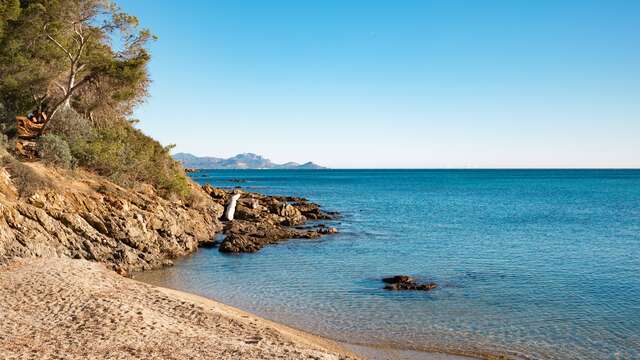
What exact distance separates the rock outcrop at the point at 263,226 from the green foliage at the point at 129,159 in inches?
224

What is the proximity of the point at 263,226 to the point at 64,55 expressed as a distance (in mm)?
17886

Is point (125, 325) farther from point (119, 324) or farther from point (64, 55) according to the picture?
point (64, 55)

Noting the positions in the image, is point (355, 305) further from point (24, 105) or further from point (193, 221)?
point (24, 105)

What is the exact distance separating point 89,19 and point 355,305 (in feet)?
79.7

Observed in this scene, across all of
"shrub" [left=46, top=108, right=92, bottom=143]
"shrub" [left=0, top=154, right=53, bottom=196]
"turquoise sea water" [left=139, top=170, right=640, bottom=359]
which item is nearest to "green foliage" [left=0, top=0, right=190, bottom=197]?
"shrub" [left=46, top=108, right=92, bottom=143]

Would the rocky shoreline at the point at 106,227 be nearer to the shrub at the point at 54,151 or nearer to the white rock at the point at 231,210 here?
the shrub at the point at 54,151

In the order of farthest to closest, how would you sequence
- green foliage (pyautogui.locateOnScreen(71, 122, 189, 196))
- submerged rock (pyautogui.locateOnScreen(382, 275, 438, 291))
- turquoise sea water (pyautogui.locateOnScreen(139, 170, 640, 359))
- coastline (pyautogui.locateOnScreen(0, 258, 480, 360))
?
green foliage (pyautogui.locateOnScreen(71, 122, 189, 196))
submerged rock (pyautogui.locateOnScreen(382, 275, 438, 291))
turquoise sea water (pyautogui.locateOnScreen(139, 170, 640, 359))
coastline (pyautogui.locateOnScreen(0, 258, 480, 360))

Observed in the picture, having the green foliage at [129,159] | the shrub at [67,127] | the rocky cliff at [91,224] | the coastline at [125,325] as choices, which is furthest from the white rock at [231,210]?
the coastline at [125,325]

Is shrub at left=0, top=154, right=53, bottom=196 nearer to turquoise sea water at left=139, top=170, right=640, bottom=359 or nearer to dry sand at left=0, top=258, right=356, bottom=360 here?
dry sand at left=0, top=258, right=356, bottom=360

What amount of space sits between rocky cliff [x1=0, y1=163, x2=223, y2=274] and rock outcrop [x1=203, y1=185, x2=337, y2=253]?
2701mm

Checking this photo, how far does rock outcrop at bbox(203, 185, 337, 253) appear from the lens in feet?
107

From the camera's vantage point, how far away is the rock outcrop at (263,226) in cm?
3273

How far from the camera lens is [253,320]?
1681 cm

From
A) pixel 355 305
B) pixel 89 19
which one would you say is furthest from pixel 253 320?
pixel 89 19
